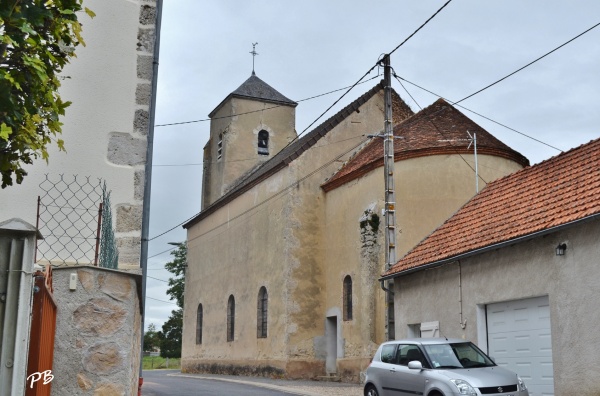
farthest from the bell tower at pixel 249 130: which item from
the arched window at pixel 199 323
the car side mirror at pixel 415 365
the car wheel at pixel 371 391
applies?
the car side mirror at pixel 415 365

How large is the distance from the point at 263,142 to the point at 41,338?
123 ft

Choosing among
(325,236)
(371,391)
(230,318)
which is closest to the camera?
(371,391)

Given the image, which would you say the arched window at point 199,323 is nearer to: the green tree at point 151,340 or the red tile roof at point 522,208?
the red tile roof at point 522,208

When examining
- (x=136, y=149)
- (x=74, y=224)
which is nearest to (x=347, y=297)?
(x=136, y=149)

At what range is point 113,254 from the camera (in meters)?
5.68

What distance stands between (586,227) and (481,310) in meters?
3.61

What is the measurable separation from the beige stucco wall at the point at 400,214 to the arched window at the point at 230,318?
31.5 ft

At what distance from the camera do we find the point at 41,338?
4508 mm

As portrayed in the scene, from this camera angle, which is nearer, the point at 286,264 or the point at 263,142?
the point at 286,264

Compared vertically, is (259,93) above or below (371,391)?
above

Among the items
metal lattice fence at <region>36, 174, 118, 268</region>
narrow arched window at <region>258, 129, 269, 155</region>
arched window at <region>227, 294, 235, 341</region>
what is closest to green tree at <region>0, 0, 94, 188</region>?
metal lattice fence at <region>36, 174, 118, 268</region>

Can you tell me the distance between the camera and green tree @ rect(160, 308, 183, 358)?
67.1m

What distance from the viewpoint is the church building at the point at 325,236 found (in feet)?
81.9

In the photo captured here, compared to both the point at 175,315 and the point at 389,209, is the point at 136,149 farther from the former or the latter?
the point at 175,315
